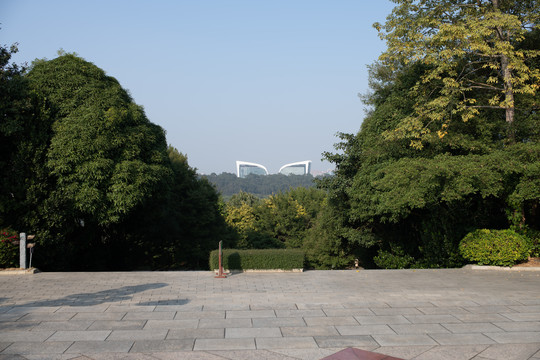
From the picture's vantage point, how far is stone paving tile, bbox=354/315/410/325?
7.70 meters

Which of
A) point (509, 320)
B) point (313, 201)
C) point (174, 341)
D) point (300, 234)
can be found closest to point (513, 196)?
point (509, 320)

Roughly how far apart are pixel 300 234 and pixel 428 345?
1597 inches

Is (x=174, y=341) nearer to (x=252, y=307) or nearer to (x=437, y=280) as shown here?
(x=252, y=307)

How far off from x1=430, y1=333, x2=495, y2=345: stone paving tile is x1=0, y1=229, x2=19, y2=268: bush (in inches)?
447

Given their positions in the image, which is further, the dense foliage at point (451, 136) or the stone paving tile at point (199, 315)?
the dense foliage at point (451, 136)

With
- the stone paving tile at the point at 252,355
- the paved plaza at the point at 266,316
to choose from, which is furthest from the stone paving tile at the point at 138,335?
the stone paving tile at the point at 252,355

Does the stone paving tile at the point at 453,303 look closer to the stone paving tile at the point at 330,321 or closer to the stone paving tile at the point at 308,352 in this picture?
the stone paving tile at the point at 330,321

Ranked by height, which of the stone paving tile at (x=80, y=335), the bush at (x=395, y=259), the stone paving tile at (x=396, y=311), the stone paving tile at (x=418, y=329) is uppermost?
the stone paving tile at (x=80, y=335)

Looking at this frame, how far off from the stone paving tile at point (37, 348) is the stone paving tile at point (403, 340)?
4.62m

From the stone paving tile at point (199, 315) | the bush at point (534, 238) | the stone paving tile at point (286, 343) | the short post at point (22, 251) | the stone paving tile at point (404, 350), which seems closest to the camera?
the stone paving tile at point (404, 350)

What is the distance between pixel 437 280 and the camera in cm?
1165

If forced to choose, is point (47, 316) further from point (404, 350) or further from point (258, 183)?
point (258, 183)

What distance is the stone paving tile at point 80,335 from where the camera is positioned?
6688mm

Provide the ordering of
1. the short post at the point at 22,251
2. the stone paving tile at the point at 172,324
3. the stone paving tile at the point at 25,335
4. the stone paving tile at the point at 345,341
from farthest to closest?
the short post at the point at 22,251 < the stone paving tile at the point at 172,324 < the stone paving tile at the point at 25,335 < the stone paving tile at the point at 345,341
